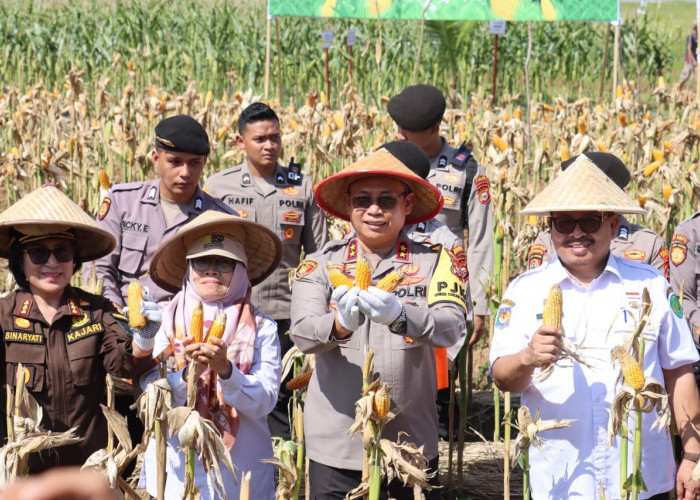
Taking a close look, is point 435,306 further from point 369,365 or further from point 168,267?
point 168,267

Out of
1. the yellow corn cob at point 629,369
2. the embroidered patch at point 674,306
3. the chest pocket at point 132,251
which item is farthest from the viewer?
the chest pocket at point 132,251

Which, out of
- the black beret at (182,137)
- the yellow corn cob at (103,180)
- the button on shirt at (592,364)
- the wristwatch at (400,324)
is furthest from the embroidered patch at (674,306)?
the yellow corn cob at (103,180)

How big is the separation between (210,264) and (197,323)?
52cm

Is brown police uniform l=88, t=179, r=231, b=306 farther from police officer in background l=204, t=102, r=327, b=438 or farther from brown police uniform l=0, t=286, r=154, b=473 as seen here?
brown police uniform l=0, t=286, r=154, b=473

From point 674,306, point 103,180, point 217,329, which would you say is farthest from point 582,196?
point 103,180

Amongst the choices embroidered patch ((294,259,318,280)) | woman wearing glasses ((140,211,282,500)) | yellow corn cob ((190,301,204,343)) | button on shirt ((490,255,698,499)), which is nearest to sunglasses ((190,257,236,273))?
woman wearing glasses ((140,211,282,500))

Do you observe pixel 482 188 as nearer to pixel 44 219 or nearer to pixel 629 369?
pixel 44 219

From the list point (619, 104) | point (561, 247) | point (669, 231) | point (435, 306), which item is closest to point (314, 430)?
point (435, 306)

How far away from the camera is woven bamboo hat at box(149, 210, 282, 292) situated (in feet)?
11.5

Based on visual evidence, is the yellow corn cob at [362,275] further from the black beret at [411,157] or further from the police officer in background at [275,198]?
the police officer in background at [275,198]

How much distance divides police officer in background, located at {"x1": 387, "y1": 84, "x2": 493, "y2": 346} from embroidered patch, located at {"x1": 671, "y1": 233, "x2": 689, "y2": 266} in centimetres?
104

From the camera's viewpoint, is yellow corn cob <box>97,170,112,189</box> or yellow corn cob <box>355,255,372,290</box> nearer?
yellow corn cob <box>355,255,372,290</box>

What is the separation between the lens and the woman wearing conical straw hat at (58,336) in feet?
11.1

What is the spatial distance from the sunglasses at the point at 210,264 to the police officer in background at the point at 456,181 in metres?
2.10
